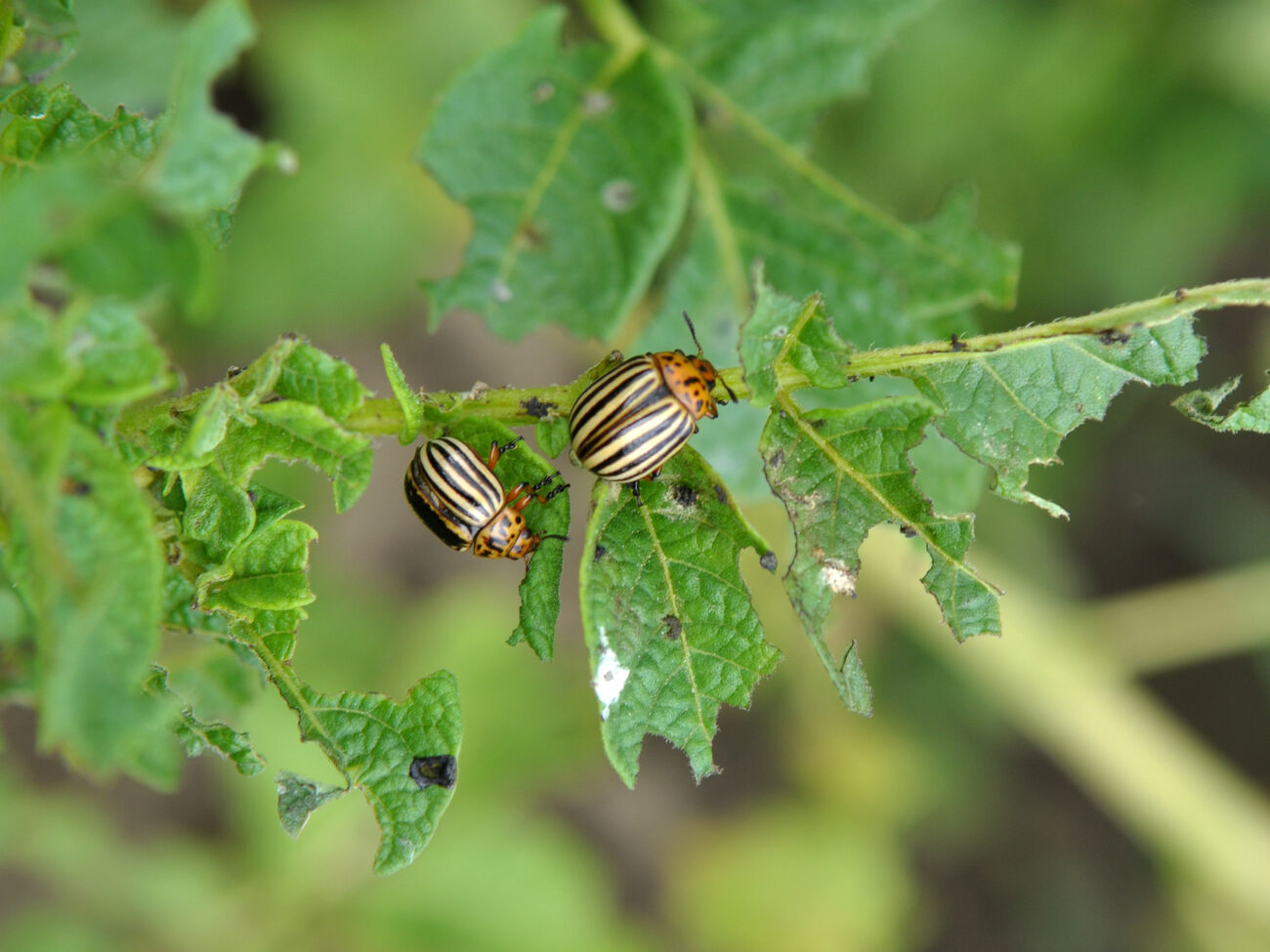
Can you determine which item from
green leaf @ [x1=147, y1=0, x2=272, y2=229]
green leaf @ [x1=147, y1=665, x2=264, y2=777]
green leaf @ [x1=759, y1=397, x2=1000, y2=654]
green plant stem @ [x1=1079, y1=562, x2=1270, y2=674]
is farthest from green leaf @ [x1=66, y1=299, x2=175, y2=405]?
green plant stem @ [x1=1079, y1=562, x2=1270, y2=674]

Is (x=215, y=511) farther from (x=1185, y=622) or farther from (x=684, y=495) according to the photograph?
(x=1185, y=622)

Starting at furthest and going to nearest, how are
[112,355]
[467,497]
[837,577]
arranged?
1. [467,497]
2. [837,577]
3. [112,355]

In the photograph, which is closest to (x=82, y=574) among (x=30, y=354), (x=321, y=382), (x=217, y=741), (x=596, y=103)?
(x=30, y=354)

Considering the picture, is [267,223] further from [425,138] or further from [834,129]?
[834,129]

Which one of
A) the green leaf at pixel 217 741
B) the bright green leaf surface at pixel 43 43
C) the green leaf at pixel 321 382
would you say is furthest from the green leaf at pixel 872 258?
the green leaf at pixel 217 741

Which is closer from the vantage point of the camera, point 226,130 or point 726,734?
point 226,130

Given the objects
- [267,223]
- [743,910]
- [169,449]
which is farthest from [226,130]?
[743,910]

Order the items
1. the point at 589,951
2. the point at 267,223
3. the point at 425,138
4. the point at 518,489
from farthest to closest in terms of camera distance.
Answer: the point at 589,951 → the point at 267,223 → the point at 425,138 → the point at 518,489

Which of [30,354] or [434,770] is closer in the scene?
[30,354]
